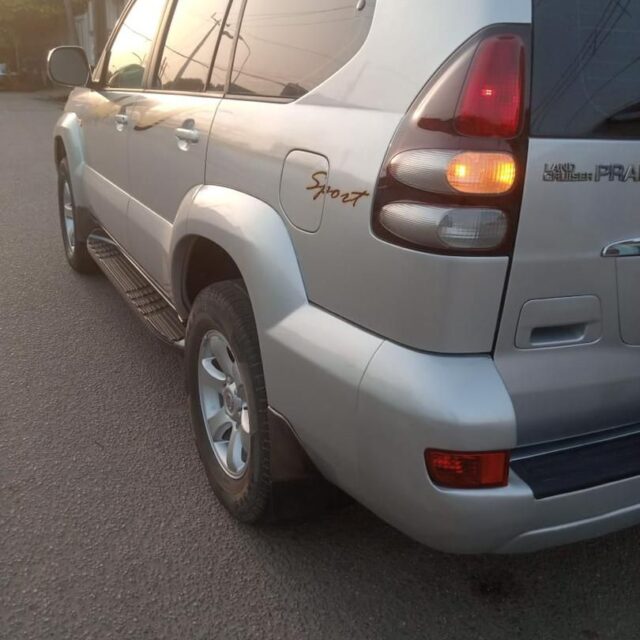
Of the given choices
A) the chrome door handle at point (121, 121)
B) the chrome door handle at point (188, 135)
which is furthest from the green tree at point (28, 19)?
the chrome door handle at point (188, 135)

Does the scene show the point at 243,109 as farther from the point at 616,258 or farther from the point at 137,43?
the point at 137,43

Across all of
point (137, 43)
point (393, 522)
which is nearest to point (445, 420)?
point (393, 522)

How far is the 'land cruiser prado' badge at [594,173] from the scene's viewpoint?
5.73ft

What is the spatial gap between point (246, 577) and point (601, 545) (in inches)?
49.1

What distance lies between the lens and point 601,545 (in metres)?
2.66

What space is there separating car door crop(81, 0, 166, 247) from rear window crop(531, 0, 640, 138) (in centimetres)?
A: 243

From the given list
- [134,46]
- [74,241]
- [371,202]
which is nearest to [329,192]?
[371,202]

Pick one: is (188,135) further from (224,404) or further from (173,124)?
(224,404)

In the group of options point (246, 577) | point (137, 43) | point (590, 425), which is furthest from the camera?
point (137, 43)

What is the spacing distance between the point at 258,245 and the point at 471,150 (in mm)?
777

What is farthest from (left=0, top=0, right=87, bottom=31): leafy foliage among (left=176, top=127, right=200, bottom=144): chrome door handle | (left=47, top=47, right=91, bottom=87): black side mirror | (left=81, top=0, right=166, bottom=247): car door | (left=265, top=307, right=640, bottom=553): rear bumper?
(left=265, top=307, right=640, bottom=553): rear bumper

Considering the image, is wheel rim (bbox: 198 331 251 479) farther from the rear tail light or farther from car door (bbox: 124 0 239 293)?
the rear tail light

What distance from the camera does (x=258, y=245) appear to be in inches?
89.4

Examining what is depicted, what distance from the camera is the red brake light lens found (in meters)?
1.71
